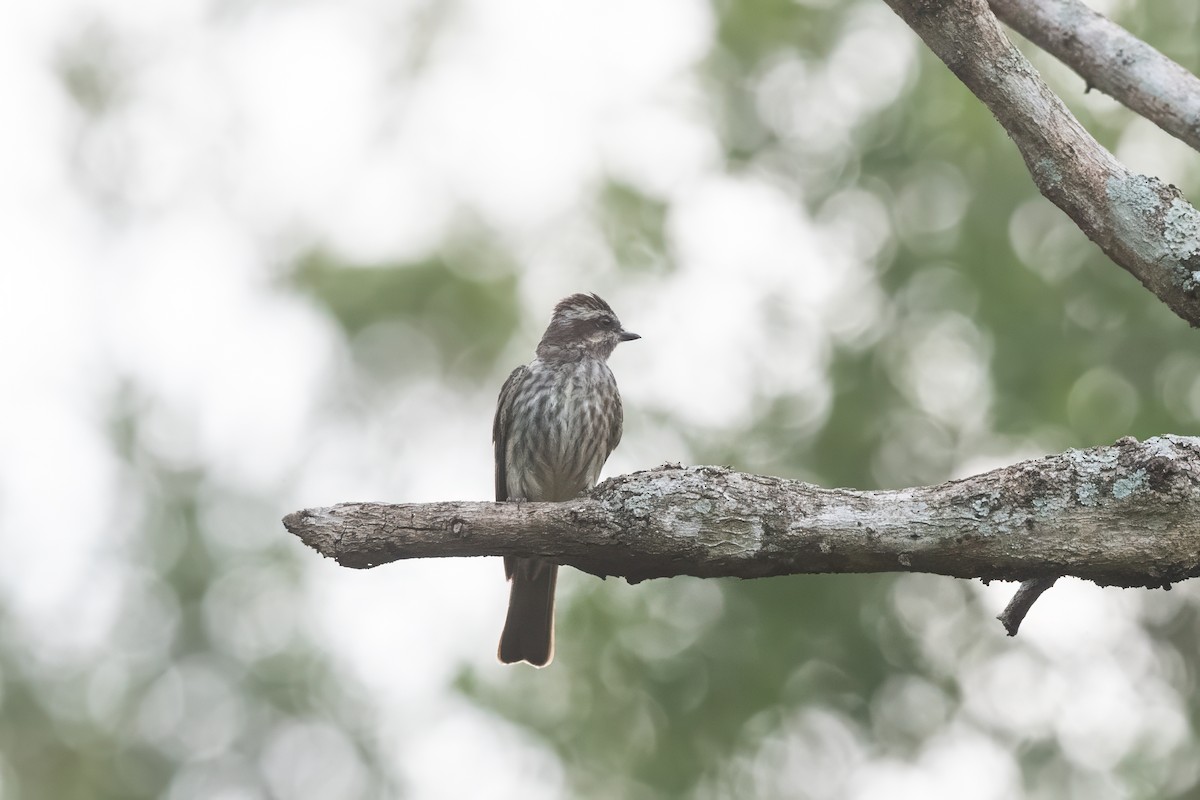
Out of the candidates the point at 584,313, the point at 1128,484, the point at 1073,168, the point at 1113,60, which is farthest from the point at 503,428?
the point at 1128,484

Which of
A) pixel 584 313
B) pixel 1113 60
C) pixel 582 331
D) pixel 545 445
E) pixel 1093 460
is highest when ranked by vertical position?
pixel 584 313

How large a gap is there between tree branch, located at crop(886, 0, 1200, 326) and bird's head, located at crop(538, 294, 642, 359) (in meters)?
3.68

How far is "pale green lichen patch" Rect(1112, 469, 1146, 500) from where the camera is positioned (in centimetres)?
366

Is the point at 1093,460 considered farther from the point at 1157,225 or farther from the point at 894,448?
the point at 894,448

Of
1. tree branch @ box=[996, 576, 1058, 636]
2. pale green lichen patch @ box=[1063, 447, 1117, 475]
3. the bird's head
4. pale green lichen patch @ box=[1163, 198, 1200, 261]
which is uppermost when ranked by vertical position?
the bird's head

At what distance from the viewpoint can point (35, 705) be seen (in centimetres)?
1421

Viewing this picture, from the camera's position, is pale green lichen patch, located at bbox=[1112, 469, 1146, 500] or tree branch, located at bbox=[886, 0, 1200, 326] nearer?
pale green lichen patch, located at bbox=[1112, 469, 1146, 500]

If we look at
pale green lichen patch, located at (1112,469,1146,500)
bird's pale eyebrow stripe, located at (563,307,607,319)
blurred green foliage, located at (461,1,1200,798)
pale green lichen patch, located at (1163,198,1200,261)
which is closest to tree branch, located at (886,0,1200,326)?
pale green lichen patch, located at (1163,198,1200,261)

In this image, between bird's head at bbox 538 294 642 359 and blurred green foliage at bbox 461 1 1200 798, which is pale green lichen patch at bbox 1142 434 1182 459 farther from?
blurred green foliage at bbox 461 1 1200 798

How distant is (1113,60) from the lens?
500 cm

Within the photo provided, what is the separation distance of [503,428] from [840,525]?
12.1 feet

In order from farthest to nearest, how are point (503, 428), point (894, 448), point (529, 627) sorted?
point (894, 448), point (503, 428), point (529, 627)

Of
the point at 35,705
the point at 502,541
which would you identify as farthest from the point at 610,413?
the point at 35,705

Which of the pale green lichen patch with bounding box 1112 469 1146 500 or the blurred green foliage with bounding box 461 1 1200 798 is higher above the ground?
the blurred green foliage with bounding box 461 1 1200 798
